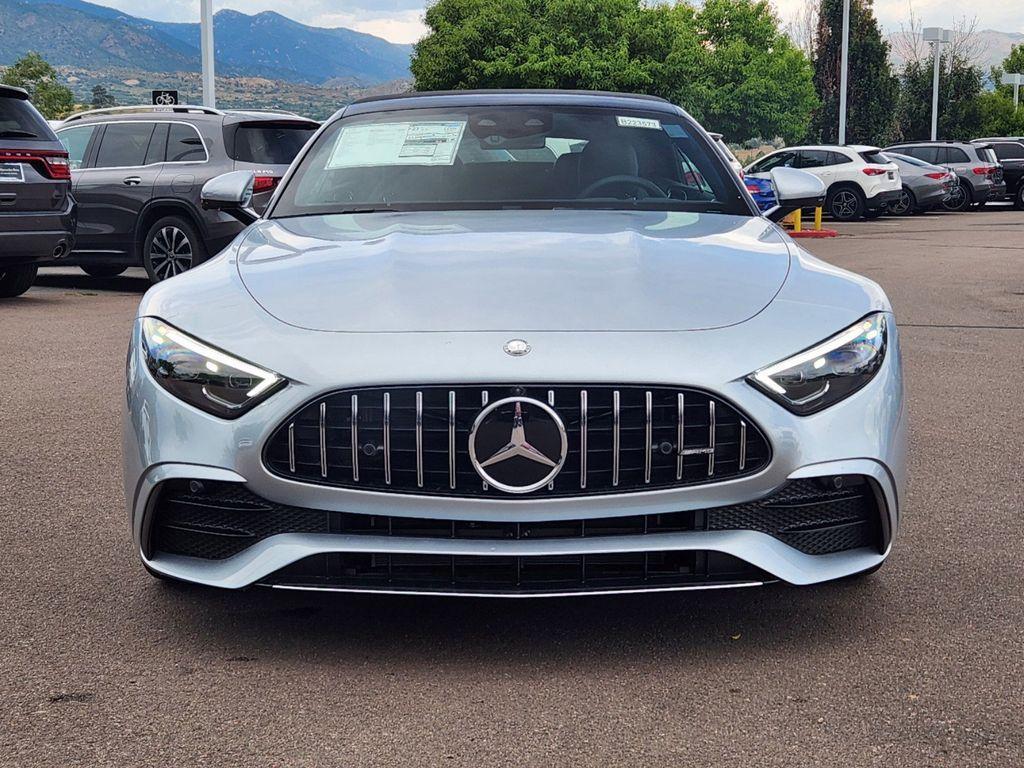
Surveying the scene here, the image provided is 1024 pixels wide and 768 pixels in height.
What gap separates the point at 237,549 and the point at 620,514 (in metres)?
0.89

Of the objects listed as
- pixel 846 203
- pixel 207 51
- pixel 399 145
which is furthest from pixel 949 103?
pixel 399 145

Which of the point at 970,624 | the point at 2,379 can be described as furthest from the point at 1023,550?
the point at 2,379

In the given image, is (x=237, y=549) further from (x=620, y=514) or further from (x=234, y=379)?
(x=620, y=514)

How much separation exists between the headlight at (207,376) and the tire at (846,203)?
26182 millimetres

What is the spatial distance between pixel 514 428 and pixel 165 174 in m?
10.2

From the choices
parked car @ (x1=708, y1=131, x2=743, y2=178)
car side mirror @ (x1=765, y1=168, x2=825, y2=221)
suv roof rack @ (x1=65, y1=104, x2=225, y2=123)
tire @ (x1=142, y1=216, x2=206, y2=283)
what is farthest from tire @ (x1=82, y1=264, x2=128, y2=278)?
car side mirror @ (x1=765, y1=168, x2=825, y2=221)

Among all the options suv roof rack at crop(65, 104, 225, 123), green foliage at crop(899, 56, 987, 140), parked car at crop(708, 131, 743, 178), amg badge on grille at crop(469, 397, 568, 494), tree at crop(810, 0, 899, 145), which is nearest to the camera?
amg badge on grille at crop(469, 397, 568, 494)

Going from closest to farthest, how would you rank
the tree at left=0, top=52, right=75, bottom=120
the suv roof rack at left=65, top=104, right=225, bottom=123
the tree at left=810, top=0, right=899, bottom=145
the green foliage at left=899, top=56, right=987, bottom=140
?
the suv roof rack at left=65, top=104, right=225, bottom=123 → the green foliage at left=899, top=56, right=987, bottom=140 → the tree at left=810, top=0, right=899, bottom=145 → the tree at left=0, top=52, right=75, bottom=120

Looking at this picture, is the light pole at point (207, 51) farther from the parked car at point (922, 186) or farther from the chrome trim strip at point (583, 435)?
the chrome trim strip at point (583, 435)

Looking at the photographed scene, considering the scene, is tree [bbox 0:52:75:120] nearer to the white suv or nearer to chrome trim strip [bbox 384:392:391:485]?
the white suv

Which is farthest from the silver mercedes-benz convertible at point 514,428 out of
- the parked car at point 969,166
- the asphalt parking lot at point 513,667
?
the parked car at point 969,166

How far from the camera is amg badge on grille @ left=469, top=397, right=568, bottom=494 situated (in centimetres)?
299

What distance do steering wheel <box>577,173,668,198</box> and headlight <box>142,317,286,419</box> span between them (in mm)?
1823

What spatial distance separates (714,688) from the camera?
3.04 m
